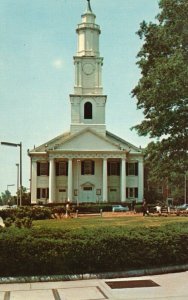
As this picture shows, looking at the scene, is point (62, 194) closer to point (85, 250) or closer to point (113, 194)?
point (113, 194)

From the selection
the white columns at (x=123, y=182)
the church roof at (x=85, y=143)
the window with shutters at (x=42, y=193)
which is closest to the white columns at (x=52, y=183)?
the window with shutters at (x=42, y=193)

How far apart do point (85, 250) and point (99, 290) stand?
1800 mm

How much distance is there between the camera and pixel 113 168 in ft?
250

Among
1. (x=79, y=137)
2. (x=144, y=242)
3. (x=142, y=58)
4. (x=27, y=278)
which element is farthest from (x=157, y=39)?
(x=79, y=137)

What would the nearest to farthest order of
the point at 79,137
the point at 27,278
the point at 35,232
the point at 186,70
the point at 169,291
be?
the point at 169,291 < the point at 27,278 < the point at 35,232 < the point at 186,70 < the point at 79,137

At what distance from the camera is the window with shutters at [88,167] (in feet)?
248

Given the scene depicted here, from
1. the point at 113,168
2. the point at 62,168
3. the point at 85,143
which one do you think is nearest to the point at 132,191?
the point at 113,168

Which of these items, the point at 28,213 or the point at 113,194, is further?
the point at 113,194

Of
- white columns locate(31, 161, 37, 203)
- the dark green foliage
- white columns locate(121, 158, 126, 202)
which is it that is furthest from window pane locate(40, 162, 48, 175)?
the dark green foliage

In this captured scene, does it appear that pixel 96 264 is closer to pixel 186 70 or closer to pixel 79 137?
pixel 186 70

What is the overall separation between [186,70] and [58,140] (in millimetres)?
54474

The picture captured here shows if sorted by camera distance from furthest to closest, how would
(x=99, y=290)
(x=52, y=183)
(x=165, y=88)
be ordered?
(x=52, y=183) → (x=165, y=88) → (x=99, y=290)

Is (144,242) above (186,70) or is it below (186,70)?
below

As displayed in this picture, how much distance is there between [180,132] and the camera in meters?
25.3
